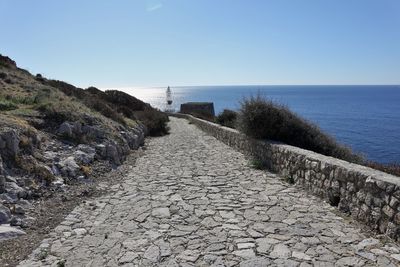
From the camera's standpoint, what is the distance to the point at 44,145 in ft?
32.5

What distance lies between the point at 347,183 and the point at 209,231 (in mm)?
2605

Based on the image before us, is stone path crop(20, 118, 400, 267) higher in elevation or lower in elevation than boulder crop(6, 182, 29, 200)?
lower

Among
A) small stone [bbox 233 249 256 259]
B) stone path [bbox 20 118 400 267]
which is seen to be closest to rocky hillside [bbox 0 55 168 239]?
stone path [bbox 20 118 400 267]

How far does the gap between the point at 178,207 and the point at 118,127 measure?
30.7 ft

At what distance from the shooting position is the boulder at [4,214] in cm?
596

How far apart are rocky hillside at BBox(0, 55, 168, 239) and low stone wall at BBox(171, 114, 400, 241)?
4976mm

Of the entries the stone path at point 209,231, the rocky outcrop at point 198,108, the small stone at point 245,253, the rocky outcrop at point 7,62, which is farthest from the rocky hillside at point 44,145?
the rocky outcrop at point 198,108

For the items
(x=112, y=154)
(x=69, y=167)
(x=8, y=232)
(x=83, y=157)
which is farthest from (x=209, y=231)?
(x=112, y=154)

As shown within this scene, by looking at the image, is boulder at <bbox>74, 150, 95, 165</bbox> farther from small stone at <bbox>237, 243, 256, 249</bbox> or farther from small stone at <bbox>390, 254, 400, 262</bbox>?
small stone at <bbox>390, 254, 400, 262</bbox>

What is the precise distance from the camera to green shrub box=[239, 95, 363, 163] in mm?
10711

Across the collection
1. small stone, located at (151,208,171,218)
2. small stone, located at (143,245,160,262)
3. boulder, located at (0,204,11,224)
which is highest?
boulder, located at (0,204,11,224)

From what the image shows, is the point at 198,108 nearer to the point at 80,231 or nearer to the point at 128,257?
the point at 80,231

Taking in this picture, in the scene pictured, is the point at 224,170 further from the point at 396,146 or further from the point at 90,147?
the point at 396,146

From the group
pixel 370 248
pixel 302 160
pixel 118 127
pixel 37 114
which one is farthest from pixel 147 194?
pixel 118 127
